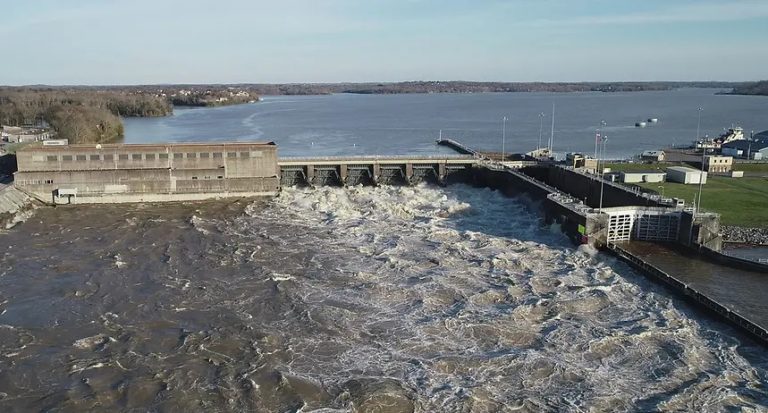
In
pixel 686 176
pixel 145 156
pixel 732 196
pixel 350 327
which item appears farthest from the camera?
pixel 145 156

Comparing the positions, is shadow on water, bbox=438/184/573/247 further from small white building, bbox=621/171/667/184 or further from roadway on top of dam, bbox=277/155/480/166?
small white building, bbox=621/171/667/184

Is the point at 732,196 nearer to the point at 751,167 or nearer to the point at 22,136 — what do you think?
the point at 751,167

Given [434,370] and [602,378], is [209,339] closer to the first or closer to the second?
[434,370]

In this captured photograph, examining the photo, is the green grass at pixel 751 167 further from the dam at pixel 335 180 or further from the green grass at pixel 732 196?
the dam at pixel 335 180

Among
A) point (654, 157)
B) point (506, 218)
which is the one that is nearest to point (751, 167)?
point (654, 157)


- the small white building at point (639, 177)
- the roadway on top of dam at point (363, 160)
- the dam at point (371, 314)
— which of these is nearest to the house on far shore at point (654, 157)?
the small white building at point (639, 177)

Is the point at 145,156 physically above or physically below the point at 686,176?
above

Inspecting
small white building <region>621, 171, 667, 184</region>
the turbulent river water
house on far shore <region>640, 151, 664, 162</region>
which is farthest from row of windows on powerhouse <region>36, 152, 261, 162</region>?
house on far shore <region>640, 151, 664, 162</region>

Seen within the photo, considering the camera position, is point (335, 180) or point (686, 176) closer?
→ point (686, 176)
